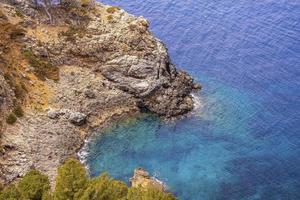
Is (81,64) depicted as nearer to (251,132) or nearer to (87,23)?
A: (87,23)

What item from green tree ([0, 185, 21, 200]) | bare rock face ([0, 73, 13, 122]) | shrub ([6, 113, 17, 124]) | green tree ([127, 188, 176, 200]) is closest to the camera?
green tree ([127, 188, 176, 200])

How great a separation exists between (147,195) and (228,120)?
3871 cm

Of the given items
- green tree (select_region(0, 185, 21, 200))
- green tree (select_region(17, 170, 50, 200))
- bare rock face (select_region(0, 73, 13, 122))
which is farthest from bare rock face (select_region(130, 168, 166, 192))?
green tree (select_region(0, 185, 21, 200))

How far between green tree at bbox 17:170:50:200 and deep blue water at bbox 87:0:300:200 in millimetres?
18430

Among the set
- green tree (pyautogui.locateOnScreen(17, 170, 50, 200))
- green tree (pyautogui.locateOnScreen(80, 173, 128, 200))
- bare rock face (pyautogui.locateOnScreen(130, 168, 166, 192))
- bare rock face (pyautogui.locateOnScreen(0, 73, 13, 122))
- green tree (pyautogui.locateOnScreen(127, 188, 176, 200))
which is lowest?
bare rock face (pyautogui.locateOnScreen(130, 168, 166, 192))

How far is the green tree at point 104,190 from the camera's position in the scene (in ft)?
153

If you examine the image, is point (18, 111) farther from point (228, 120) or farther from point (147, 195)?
point (147, 195)

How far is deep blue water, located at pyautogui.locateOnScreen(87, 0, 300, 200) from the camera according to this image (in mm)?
68250

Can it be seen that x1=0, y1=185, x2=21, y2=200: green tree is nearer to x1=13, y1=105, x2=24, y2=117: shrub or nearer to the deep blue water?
the deep blue water

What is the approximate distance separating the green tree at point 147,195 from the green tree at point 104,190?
1.37 m

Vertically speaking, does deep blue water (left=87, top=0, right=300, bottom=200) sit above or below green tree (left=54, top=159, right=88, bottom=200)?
below

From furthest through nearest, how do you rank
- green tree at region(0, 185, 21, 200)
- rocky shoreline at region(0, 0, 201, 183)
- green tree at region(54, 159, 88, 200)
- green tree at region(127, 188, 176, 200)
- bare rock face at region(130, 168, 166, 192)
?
1. rocky shoreline at region(0, 0, 201, 183)
2. bare rock face at region(130, 168, 166, 192)
3. green tree at region(54, 159, 88, 200)
4. green tree at region(0, 185, 21, 200)
5. green tree at region(127, 188, 176, 200)

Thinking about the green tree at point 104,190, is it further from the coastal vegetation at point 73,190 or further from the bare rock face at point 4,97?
the bare rock face at point 4,97

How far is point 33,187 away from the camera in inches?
A: 1922
